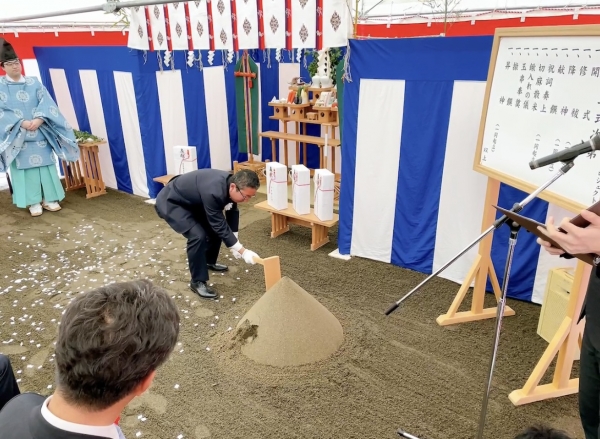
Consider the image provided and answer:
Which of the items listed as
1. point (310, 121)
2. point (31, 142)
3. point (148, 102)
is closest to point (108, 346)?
point (148, 102)

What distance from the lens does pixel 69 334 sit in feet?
2.84

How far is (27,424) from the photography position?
885mm

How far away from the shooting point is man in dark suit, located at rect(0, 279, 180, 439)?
33.6 inches

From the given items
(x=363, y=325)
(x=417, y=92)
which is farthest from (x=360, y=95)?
(x=363, y=325)

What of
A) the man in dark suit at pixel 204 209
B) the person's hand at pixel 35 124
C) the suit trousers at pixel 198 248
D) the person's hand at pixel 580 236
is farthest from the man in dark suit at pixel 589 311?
the person's hand at pixel 35 124

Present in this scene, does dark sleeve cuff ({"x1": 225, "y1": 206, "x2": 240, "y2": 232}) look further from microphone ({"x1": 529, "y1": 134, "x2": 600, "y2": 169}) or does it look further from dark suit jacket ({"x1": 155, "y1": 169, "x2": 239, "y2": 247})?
microphone ({"x1": 529, "y1": 134, "x2": 600, "y2": 169})

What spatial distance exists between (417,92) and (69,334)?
8.50ft

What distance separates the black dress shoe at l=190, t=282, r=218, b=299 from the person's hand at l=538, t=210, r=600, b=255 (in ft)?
7.40

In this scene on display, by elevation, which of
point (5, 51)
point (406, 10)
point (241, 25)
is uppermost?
point (406, 10)

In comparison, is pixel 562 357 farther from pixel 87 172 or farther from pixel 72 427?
pixel 87 172

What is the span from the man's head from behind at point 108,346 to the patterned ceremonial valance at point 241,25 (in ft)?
8.28

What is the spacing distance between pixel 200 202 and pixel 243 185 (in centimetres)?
43

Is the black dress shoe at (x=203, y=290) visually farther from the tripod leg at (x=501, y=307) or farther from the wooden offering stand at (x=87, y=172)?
the wooden offering stand at (x=87, y=172)

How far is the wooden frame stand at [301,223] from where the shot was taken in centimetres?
367
